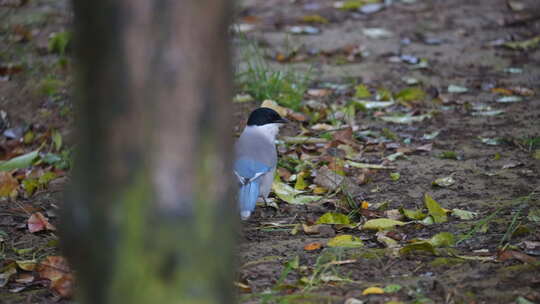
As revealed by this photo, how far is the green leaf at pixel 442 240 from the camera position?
356 cm

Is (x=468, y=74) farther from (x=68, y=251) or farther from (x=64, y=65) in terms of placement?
(x=68, y=251)

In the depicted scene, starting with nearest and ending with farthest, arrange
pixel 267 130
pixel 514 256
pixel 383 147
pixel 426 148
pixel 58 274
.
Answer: pixel 514 256 → pixel 58 274 → pixel 267 130 → pixel 426 148 → pixel 383 147

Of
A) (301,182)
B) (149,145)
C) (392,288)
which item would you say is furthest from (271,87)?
(149,145)

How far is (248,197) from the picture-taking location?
4273 millimetres

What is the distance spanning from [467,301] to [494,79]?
4381 mm

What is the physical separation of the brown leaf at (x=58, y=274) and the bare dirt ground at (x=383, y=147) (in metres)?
0.05

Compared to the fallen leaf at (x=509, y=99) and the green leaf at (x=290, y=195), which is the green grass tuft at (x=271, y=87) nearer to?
the green leaf at (x=290, y=195)

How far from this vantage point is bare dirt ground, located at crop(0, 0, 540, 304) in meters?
3.28

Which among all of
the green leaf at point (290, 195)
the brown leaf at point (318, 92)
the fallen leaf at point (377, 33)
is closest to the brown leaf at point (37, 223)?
the green leaf at point (290, 195)

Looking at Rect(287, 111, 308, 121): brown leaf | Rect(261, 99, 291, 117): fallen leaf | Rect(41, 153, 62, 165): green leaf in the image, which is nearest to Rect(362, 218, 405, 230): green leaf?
Rect(261, 99, 291, 117): fallen leaf

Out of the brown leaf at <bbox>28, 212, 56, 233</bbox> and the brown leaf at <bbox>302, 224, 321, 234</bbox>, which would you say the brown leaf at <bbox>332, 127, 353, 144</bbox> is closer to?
the brown leaf at <bbox>302, 224, 321, 234</bbox>

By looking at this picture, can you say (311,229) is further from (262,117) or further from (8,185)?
(8,185)

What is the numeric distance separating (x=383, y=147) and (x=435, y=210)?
1366 mm

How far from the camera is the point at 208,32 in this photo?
196cm
